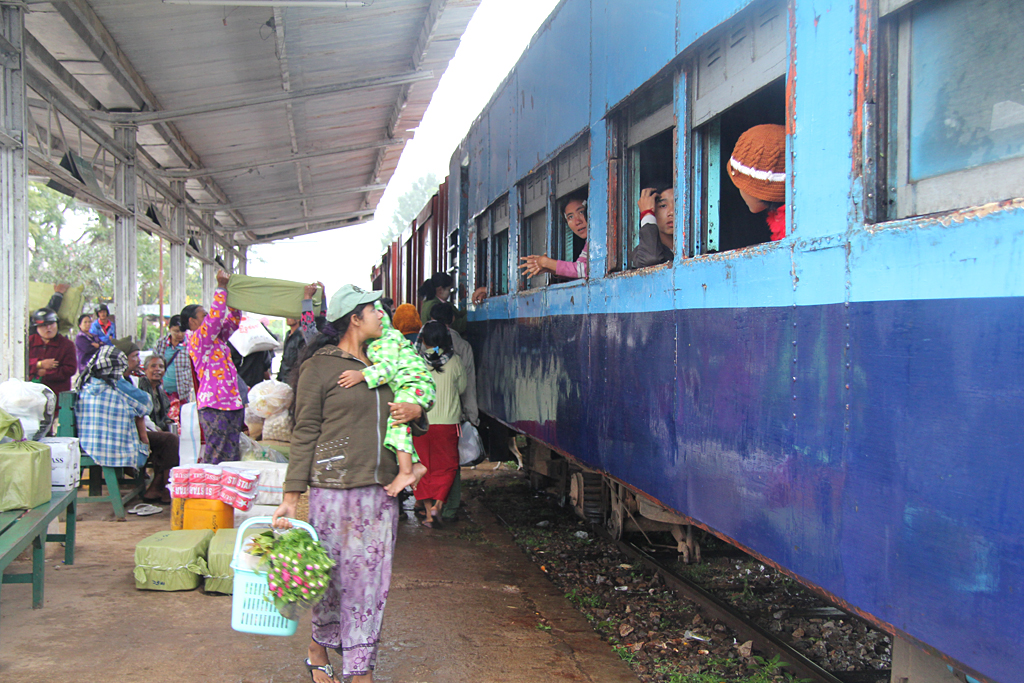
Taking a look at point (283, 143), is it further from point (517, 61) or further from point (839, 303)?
point (839, 303)

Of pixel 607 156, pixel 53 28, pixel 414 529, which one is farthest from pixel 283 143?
pixel 607 156

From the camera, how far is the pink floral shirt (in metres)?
5.59

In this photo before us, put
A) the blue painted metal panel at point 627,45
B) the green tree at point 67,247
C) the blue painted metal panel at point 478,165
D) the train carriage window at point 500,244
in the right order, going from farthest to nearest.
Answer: the green tree at point 67,247 → the blue painted metal panel at point 478,165 → the train carriage window at point 500,244 → the blue painted metal panel at point 627,45

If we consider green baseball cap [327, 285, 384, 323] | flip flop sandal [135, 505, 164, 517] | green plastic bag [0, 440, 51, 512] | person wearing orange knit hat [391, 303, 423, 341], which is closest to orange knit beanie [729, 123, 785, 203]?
green baseball cap [327, 285, 384, 323]

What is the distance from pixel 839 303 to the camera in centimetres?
202

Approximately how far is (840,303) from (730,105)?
3.10ft

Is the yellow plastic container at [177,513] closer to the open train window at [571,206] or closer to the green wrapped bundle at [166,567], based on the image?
the green wrapped bundle at [166,567]

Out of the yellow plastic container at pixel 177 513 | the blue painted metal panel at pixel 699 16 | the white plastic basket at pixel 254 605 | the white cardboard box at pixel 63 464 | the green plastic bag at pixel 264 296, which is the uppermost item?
the blue painted metal panel at pixel 699 16

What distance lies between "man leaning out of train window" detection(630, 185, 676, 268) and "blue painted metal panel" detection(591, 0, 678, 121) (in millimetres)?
463

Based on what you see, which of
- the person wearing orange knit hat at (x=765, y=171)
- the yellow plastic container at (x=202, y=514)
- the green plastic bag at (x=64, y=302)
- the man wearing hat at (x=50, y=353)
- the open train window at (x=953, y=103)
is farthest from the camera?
the green plastic bag at (x=64, y=302)

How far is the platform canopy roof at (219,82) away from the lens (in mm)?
6883

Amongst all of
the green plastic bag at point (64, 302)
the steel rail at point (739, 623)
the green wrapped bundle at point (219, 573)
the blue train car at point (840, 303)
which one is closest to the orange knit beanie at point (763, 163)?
the blue train car at point (840, 303)

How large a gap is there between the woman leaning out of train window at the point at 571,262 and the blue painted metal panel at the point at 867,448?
1.11m

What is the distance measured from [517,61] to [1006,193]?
4.48m
